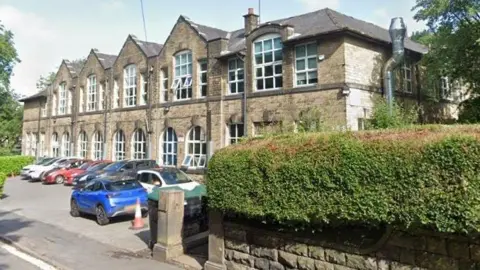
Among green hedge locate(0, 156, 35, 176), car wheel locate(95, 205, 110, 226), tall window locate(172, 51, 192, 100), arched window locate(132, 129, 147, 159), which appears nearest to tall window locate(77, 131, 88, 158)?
green hedge locate(0, 156, 35, 176)

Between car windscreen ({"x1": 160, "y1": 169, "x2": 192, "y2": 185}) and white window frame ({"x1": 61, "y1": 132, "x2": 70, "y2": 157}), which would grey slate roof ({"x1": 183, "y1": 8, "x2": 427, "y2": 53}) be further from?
white window frame ({"x1": 61, "y1": 132, "x2": 70, "y2": 157})

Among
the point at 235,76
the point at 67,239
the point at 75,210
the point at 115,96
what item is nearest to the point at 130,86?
the point at 115,96

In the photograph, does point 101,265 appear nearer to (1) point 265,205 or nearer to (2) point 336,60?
(1) point 265,205

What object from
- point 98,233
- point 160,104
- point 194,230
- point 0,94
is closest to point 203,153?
point 160,104

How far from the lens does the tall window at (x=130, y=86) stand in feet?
101

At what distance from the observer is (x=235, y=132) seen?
2281 centimetres

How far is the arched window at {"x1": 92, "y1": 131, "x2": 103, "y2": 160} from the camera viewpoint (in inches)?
1343

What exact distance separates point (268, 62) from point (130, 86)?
47.0 ft

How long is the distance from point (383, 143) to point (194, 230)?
19.5ft

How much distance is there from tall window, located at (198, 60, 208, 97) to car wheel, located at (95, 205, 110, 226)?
12664 mm

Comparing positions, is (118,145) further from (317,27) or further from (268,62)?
(317,27)

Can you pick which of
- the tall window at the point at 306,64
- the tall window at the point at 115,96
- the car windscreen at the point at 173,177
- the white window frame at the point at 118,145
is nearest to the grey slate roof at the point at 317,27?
the tall window at the point at 306,64

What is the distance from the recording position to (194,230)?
388 inches

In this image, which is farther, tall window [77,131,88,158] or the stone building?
tall window [77,131,88,158]
